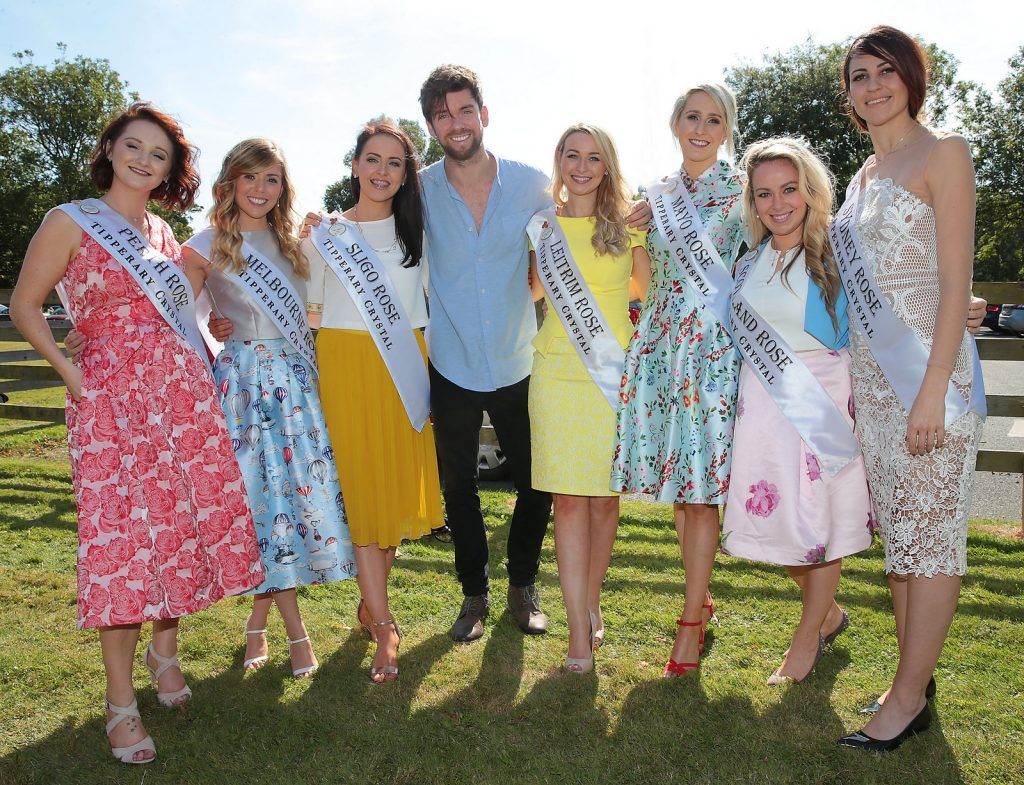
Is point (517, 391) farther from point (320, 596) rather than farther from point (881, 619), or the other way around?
point (881, 619)

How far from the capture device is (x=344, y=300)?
3086 millimetres

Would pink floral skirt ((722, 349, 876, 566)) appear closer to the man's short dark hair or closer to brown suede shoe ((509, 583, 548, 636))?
brown suede shoe ((509, 583, 548, 636))

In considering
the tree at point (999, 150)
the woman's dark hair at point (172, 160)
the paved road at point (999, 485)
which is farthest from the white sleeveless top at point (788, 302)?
the tree at point (999, 150)

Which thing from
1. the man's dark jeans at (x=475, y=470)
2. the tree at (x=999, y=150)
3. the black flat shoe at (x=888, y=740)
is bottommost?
the black flat shoe at (x=888, y=740)

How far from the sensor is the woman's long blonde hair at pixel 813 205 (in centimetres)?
264

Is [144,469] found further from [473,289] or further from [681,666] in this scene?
[681,666]

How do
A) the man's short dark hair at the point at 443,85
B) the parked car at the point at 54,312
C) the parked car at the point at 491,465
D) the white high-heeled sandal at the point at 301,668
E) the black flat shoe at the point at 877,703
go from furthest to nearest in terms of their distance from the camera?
the parked car at the point at 54,312
the parked car at the point at 491,465
the man's short dark hair at the point at 443,85
the white high-heeled sandal at the point at 301,668
the black flat shoe at the point at 877,703

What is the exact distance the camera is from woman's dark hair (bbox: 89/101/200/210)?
269 cm

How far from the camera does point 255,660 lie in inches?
124

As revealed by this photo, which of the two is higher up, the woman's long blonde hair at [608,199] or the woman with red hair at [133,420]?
the woman's long blonde hair at [608,199]

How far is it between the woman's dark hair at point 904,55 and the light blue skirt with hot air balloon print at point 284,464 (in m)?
2.17

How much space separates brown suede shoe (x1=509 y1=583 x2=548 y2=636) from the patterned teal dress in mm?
847

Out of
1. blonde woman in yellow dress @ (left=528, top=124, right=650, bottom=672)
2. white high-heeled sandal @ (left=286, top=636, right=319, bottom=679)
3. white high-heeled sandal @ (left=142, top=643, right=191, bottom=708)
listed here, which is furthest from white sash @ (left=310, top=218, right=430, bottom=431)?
white high-heeled sandal @ (left=142, top=643, right=191, bottom=708)

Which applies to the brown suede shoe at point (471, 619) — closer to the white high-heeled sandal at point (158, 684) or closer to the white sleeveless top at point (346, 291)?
the white high-heeled sandal at point (158, 684)
